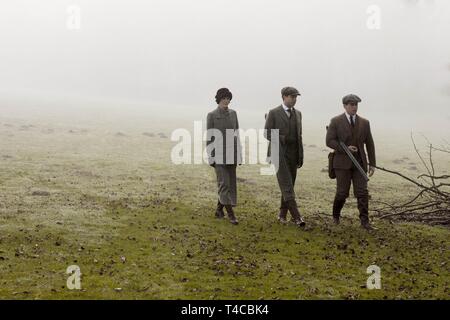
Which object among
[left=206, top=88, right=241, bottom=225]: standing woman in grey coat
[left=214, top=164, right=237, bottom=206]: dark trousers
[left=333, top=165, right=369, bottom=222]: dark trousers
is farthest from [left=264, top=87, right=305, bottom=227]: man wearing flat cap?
[left=214, top=164, right=237, bottom=206]: dark trousers

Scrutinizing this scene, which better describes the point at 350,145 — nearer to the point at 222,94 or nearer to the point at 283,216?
the point at 283,216

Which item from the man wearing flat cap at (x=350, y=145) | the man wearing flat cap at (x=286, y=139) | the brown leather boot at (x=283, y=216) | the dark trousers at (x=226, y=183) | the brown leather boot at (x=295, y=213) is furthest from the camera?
the brown leather boot at (x=283, y=216)

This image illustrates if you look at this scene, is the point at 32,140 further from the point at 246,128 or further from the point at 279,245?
the point at 246,128

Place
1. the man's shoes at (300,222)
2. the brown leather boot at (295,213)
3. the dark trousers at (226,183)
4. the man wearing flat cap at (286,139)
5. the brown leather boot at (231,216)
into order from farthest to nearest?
the brown leather boot at (231,216) < the dark trousers at (226,183) < the man's shoes at (300,222) < the brown leather boot at (295,213) < the man wearing flat cap at (286,139)

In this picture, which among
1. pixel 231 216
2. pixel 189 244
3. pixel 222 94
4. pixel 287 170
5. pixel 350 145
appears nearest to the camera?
pixel 189 244

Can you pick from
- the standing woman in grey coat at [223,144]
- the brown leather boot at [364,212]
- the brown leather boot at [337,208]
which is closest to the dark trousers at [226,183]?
the standing woman in grey coat at [223,144]

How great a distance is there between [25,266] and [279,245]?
14.9 feet

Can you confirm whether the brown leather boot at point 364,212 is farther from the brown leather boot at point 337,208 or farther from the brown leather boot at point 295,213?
the brown leather boot at point 295,213

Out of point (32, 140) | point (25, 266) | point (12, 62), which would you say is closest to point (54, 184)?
point (25, 266)

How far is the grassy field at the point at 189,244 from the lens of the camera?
334 inches

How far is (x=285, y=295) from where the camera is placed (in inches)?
324

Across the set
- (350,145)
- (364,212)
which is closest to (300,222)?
(364,212)

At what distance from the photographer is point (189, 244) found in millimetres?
10766
